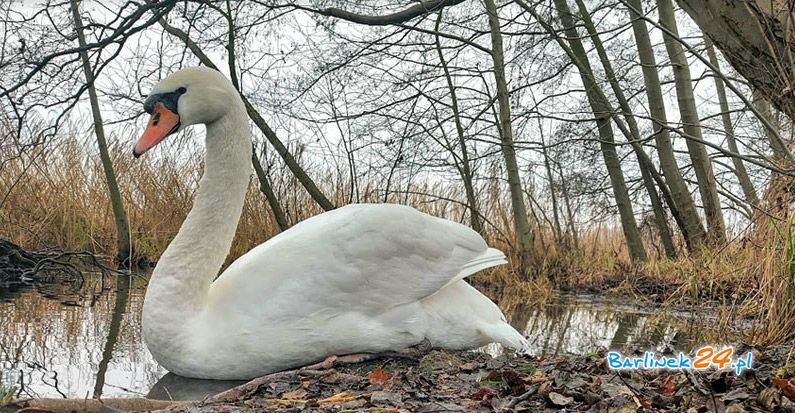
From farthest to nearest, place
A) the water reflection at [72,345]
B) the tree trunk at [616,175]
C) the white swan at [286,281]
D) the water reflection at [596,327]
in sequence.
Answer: the tree trunk at [616,175], the water reflection at [596,327], the white swan at [286,281], the water reflection at [72,345]

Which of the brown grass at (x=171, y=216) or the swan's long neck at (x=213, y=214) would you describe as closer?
the swan's long neck at (x=213, y=214)

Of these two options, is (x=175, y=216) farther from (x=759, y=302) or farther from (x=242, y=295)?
(x=759, y=302)

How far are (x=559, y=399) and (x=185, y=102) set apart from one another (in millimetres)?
2501

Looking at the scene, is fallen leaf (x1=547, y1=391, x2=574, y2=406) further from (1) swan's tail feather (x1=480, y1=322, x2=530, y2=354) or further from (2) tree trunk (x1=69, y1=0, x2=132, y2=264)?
(2) tree trunk (x1=69, y1=0, x2=132, y2=264)

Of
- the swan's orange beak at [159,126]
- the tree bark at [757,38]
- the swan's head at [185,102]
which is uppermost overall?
the tree bark at [757,38]

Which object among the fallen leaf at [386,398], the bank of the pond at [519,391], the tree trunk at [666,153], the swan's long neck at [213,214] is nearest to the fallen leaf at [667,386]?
the bank of the pond at [519,391]

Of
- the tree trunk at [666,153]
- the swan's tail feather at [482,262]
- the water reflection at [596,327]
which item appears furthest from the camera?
the tree trunk at [666,153]

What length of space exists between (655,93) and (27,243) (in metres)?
7.65

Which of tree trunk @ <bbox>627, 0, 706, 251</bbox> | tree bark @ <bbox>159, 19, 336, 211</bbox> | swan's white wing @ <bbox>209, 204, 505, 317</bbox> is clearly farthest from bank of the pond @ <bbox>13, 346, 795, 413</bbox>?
tree trunk @ <bbox>627, 0, 706, 251</bbox>

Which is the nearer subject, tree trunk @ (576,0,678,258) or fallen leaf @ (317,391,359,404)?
fallen leaf @ (317,391,359,404)

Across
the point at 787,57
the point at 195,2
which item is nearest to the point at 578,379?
the point at 787,57

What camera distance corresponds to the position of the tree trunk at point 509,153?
8820 mm

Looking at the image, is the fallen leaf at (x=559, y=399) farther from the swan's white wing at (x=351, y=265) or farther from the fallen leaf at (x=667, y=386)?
the swan's white wing at (x=351, y=265)

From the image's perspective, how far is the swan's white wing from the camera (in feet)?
12.5
